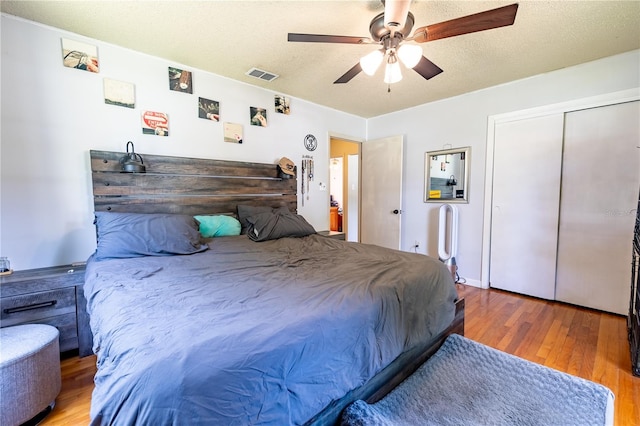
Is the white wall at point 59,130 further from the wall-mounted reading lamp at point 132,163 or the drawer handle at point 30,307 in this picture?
the drawer handle at point 30,307

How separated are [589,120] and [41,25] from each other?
4.94 metres

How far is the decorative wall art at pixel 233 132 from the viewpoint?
10.2 ft

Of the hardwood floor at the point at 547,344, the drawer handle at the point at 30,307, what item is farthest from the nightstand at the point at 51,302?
the hardwood floor at the point at 547,344

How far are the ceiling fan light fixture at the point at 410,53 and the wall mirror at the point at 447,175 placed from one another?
7.21ft

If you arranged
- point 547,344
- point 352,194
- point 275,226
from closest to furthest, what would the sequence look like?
point 547,344 < point 275,226 < point 352,194

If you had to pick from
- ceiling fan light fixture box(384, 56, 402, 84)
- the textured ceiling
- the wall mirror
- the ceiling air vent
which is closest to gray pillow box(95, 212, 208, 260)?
the textured ceiling

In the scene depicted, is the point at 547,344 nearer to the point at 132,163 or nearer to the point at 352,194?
the point at 132,163

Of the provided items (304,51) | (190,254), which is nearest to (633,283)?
(304,51)

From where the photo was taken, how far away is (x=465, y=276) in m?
3.65

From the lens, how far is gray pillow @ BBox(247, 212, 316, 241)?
264 centimetres

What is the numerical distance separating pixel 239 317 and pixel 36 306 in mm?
1828

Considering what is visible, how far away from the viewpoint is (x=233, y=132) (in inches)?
124

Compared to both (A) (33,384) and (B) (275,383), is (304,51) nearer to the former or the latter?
(B) (275,383)

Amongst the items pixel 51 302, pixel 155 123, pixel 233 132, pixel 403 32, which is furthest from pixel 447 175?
pixel 51 302
